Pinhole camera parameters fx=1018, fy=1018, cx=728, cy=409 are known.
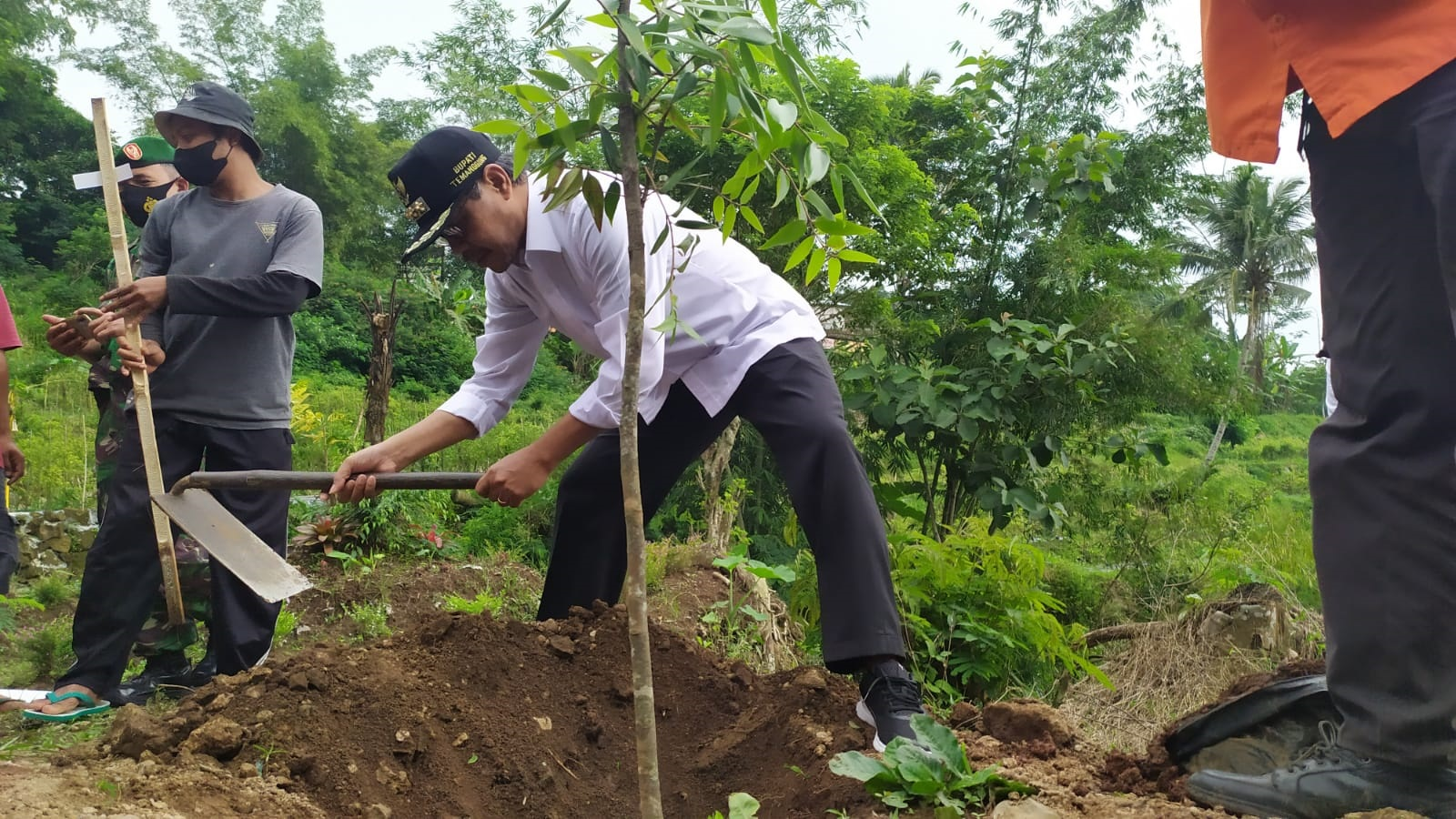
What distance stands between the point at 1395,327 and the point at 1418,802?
74cm

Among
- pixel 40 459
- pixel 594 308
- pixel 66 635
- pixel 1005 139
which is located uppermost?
pixel 1005 139

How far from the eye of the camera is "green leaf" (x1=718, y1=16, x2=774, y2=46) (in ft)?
4.35

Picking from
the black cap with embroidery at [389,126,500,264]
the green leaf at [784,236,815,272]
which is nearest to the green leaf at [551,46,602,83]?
the green leaf at [784,236,815,272]

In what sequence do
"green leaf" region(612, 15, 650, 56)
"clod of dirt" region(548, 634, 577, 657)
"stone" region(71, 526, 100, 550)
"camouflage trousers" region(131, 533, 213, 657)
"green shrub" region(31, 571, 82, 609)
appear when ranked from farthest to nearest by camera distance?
"stone" region(71, 526, 100, 550)
"green shrub" region(31, 571, 82, 609)
"camouflage trousers" region(131, 533, 213, 657)
"clod of dirt" region(548, 634, 577, 657)
"green leaf" region(612, 15, 650, 56)

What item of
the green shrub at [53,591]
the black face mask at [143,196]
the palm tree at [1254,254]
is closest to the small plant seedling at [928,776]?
the black face mask at [143,196]

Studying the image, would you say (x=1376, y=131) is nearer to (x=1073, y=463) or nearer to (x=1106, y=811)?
(x=1106, y=811)

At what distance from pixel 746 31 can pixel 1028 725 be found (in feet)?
5.03

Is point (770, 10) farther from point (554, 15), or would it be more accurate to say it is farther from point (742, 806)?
point (742, 806)

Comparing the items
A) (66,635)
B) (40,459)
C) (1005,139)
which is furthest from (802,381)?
(40,459)

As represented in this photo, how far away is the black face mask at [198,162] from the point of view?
3.23 m

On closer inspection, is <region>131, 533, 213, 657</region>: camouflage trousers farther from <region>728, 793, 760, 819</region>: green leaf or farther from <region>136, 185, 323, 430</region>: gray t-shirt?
<region>728, 793, 760, 819</region>: green leaf

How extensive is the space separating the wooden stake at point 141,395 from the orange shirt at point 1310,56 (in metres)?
2.92

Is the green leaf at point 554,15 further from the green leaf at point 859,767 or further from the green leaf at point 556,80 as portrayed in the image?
the green leaf at point 859,767

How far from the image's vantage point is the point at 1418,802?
158 cm
